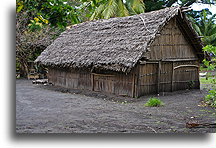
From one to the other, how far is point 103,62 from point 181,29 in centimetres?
279

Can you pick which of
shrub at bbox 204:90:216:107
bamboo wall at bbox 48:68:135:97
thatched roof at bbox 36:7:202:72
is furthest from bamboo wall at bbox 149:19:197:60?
shrub at bbox 204:90:216:107

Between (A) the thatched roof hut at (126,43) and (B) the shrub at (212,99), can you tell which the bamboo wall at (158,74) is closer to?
(A) the thatched roof hut at (126,43)

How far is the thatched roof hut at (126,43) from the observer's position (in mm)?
7598

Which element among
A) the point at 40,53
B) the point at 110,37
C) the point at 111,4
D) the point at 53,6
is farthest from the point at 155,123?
the point at 111,4

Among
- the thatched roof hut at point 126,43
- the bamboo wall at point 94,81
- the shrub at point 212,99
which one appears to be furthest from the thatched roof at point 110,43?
the shrub at point 212,99

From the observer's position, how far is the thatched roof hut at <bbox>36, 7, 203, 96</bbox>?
7.60 meters

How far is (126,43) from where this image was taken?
26.3ft

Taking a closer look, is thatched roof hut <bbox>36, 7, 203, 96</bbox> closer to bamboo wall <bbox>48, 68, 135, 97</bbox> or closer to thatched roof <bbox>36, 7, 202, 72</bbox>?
thatched roof <bbox>36, 7, 202, 72</bbox>

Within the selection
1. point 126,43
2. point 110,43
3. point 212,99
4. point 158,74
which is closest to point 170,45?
point 158,74

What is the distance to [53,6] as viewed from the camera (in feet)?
10.5

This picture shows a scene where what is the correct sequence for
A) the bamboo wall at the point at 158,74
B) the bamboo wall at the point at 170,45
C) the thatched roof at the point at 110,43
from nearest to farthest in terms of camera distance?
the thatched roof at the point at 110,43, the bamboo wall at the point at 158,74, the bamboo wall at the point at 170,45

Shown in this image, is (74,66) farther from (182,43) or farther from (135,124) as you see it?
(135,124)

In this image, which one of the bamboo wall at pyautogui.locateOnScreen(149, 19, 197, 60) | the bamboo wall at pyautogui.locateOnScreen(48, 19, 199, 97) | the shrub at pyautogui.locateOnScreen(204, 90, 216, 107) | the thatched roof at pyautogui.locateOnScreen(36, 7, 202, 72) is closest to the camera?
the shrub at pyautogui.locateOnScreen(204, 90, 216, 107)

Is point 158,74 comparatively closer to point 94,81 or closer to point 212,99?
point 94,81
